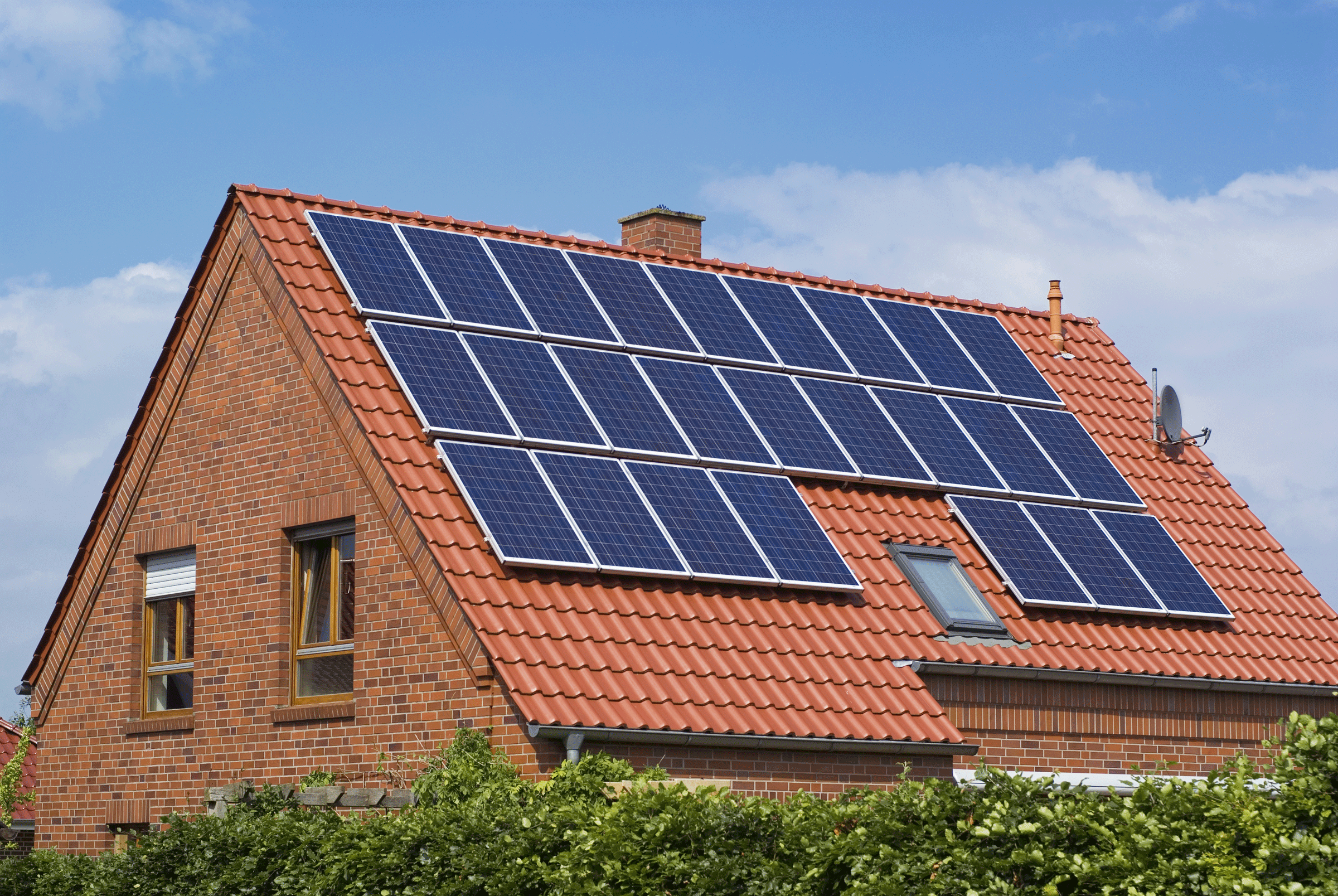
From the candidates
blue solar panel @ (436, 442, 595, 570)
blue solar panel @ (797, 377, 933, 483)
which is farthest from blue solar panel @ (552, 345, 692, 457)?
blue solar panel @ (797, 377, 933, 483)

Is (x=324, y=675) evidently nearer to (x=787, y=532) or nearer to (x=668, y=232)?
(x=787, y=532)

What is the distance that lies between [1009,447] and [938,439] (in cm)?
95

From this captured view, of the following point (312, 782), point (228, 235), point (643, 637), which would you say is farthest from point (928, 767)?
point (228, 235)

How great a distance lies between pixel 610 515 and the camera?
1441 centimetres

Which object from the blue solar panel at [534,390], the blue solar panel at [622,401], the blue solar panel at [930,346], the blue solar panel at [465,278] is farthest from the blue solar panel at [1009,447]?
the blue solar panel at [465,278]

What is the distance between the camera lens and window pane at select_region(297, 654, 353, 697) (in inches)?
597

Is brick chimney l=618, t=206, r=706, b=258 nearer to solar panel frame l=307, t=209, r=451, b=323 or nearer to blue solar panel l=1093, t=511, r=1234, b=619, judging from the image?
solar panel frame l=307, t=209, r=451, b=323

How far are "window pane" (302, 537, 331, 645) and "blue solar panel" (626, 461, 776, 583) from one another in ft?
10.3

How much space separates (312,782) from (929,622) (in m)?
5.88

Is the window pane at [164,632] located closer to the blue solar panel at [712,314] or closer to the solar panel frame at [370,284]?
the solar panel frame at [370,284]

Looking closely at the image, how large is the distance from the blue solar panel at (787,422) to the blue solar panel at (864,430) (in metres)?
0.19

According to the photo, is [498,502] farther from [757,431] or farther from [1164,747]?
[1164,747]

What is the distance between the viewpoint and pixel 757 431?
16438mm

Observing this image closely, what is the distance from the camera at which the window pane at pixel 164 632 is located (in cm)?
1770
